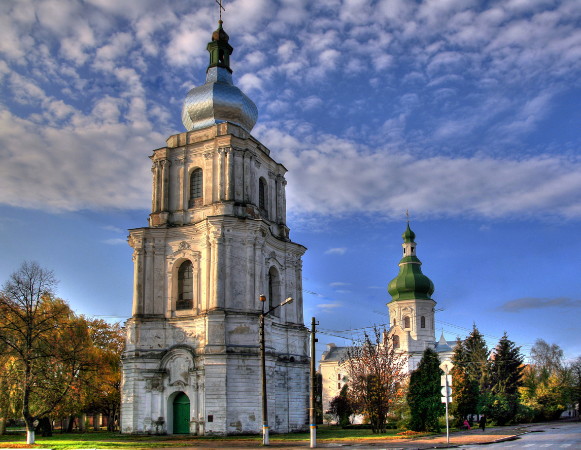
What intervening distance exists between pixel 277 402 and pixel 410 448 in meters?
15.9

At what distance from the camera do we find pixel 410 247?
3873 inches

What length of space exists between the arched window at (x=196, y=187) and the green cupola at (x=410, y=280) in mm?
59957

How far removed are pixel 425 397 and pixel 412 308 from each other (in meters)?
61.2

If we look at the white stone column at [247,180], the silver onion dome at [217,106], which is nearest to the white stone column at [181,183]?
the silver onion dome at [217,106]

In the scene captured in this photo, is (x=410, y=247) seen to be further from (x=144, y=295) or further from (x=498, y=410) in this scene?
(x=144, y=295)

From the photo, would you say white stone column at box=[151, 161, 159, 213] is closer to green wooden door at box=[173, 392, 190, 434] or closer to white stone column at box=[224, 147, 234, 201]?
white stone column at box=[224, 147, 234, 201]

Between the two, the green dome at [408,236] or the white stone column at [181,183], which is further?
the green dome at [408,236]

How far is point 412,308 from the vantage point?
95.8m

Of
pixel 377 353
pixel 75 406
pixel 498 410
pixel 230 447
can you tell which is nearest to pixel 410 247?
pixel 498 410

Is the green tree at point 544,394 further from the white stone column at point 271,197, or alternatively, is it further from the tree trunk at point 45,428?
the tree trunk at point 45,428

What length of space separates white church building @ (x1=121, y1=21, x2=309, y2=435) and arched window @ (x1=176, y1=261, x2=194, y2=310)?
0.07m

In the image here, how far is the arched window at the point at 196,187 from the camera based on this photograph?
42.2 m

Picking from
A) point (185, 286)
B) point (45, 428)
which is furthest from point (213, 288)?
point (45, 428)

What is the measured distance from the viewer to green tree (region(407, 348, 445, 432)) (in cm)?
3541
